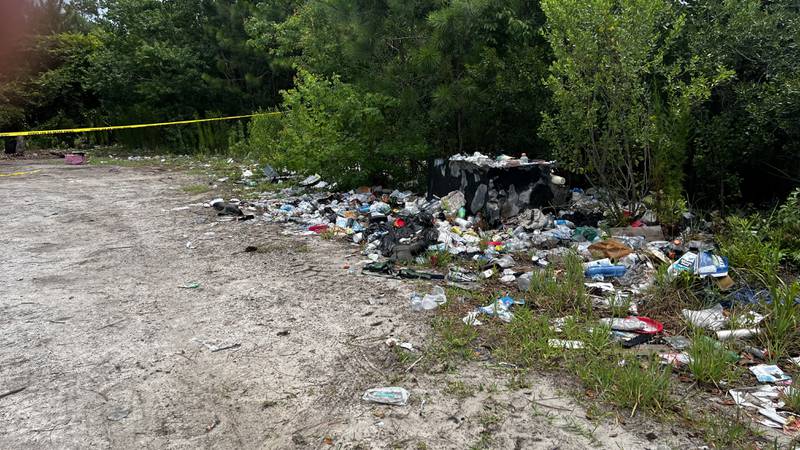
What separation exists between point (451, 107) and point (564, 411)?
5030 millimetres

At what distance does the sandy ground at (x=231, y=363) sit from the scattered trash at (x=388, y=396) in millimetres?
40

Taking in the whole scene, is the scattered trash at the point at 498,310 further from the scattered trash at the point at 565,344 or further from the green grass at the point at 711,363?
the green grass at the point at 711,363

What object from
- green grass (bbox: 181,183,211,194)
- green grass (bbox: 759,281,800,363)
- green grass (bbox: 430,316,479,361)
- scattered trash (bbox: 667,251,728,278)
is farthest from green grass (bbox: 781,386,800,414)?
green grass (bbox: 181,183,211,194)

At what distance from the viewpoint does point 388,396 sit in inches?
110

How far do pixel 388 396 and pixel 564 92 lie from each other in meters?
3.73

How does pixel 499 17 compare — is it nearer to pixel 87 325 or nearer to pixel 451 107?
pixel 451 107

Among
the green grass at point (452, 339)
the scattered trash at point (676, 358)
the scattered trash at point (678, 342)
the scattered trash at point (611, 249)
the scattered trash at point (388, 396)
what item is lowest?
the scattered trash at point (678, 342)

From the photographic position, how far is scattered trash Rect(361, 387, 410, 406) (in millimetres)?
2771

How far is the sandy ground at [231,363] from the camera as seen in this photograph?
2547mm

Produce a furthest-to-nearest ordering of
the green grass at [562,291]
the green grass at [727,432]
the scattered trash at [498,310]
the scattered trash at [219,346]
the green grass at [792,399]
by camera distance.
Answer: the green grass at [562,291] → the scattered trash at [498,310] → the scattered trash at [219,346] → the green grass at [792,399] → the green grass at [727,432]

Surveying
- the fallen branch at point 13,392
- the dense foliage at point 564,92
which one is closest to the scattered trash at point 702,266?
the dense foliage at point 564,92

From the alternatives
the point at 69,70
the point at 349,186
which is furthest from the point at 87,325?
the point at 69,70

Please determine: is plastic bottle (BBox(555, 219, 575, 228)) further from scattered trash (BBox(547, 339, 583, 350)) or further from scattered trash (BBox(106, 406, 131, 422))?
scattered trash (BBox(106, 406, 131, 422))

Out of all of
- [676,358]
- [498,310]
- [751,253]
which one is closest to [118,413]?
[498,310]
